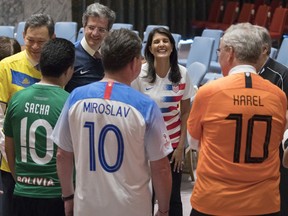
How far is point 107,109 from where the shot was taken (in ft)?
7.75

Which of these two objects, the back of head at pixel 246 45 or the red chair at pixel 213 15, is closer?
the back of head at pixel 246 45

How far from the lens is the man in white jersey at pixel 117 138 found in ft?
7.72

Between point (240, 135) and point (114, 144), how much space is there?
492 mm

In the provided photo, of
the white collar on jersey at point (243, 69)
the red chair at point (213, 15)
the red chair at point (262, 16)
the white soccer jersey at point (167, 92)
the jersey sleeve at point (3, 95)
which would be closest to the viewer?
the white collar on jersey at point (243, 69)

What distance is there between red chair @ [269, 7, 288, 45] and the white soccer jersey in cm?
949

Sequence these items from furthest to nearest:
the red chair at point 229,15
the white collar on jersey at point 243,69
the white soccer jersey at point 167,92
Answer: the red chair at point 229,15, the white soccer jersey at point 167,92, the white collar on jersey at point 243,69

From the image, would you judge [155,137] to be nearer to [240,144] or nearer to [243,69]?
[240,144]

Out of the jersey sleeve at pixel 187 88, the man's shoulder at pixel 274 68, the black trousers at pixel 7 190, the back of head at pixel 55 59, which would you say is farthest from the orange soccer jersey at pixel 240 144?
the jersey sleeve at pixel 187 88

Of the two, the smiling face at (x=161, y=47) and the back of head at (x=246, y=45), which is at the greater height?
the back of head at (x=246, y=45)

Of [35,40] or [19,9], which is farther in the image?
[19,9]

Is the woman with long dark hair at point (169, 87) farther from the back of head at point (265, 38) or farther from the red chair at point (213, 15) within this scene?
the red chair at point (213, 15)

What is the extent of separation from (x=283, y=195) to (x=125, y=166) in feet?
4.52

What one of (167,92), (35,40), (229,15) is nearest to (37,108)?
(35,40)

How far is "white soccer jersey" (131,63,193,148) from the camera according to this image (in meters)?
3.73
